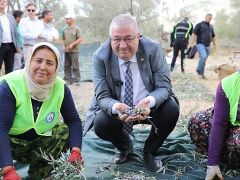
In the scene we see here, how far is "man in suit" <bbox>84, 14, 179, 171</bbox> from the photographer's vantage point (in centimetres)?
287

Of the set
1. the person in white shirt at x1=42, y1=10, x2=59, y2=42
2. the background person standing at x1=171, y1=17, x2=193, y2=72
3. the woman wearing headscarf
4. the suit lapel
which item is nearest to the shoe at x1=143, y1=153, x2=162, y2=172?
the suit lapel

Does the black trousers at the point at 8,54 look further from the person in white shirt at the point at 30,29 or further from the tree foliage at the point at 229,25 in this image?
the tree foliage at the point at 229,25

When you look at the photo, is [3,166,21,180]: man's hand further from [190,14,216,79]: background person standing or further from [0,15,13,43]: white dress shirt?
[190,14,216,79]: background person standing

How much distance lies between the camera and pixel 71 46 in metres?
8.12

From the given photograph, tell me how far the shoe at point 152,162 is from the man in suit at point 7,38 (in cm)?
343

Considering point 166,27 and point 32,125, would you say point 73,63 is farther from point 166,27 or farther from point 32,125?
point 166,27

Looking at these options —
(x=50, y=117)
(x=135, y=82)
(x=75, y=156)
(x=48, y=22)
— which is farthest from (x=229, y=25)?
(x=75, y=156)

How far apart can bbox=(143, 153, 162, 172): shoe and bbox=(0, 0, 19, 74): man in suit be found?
3430mm

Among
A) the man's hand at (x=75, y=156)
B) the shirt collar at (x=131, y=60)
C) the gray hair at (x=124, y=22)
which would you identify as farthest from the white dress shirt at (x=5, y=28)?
the man's hand at (x=75, y=156)

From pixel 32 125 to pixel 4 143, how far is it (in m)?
0.27

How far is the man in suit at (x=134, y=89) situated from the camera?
2.87 metres

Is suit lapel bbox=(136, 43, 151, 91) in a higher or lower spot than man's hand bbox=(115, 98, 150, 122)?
higher

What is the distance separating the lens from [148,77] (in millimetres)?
2984

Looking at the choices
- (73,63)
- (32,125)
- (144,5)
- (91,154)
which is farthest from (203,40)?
(144,5)
